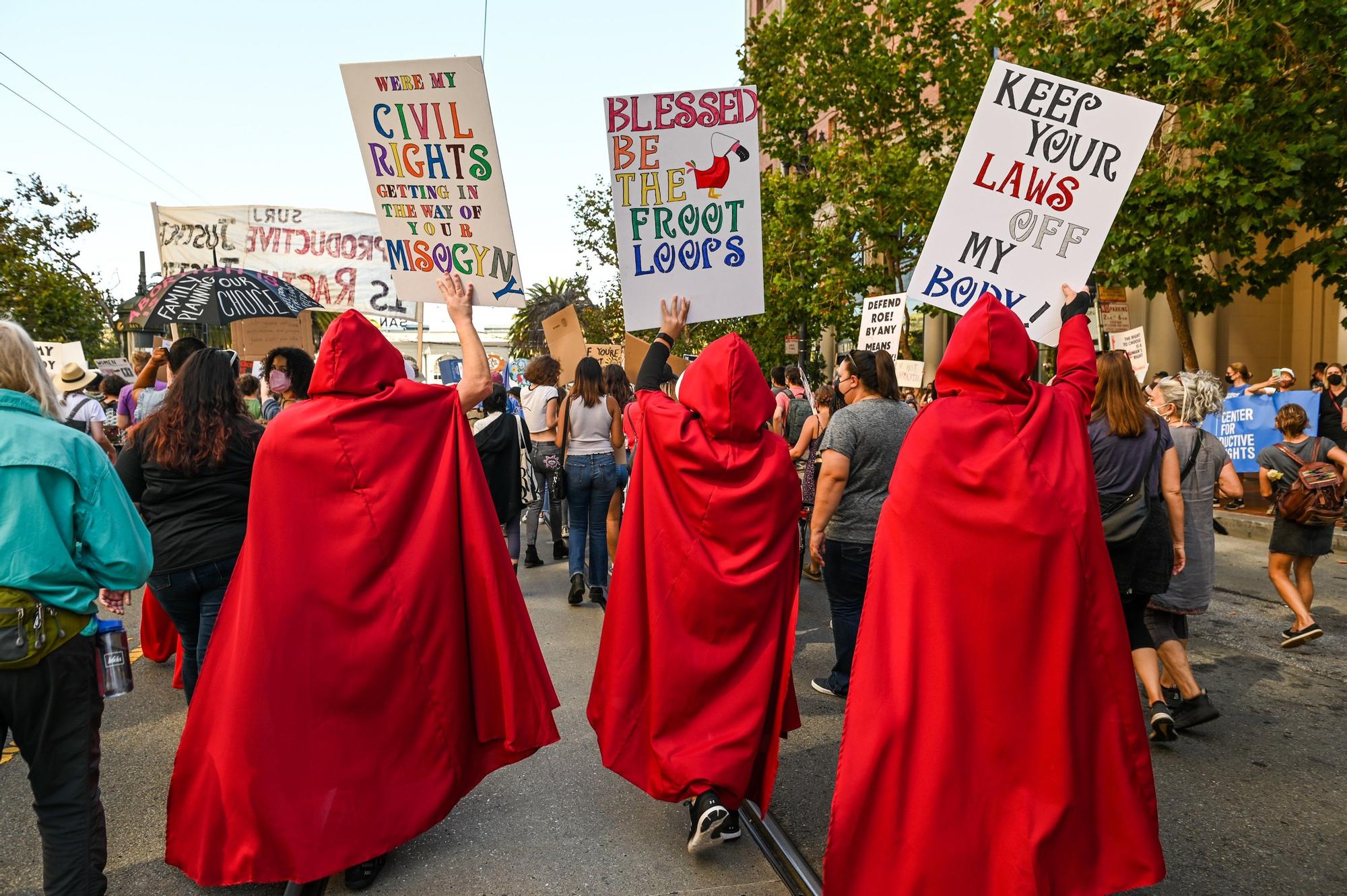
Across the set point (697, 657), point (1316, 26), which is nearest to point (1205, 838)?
point (697, 657)

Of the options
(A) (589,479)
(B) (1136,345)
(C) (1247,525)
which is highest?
(B) (1136,345)

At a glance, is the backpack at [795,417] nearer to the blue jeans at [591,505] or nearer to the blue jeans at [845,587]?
the blue jeans at [591,505]

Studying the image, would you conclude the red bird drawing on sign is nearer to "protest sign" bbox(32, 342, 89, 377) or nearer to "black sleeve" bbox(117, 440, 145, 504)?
"black sleeve" bbox(117, 440, 145, 504)

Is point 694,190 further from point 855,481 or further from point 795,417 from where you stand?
point 795,417

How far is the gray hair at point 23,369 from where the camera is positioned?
2885 millimetres

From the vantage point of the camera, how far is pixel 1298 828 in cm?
399

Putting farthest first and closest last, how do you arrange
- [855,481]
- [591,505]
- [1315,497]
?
[591,505], [1315,497], [855,481]

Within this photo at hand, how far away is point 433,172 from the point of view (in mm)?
5254

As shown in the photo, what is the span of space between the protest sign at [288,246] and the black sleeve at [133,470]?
7695 millimetres

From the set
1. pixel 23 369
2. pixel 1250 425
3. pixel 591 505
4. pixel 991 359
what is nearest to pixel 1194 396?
pixel 991 359

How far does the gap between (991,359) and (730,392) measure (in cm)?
107

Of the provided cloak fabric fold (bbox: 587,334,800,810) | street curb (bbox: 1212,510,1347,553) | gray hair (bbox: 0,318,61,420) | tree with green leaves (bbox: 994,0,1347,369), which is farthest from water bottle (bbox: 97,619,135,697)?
street curb (bbox: 1212,510,1347,553)

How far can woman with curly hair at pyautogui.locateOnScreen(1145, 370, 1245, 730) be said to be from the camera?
516cm

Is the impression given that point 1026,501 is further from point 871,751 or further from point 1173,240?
point 1173,240
